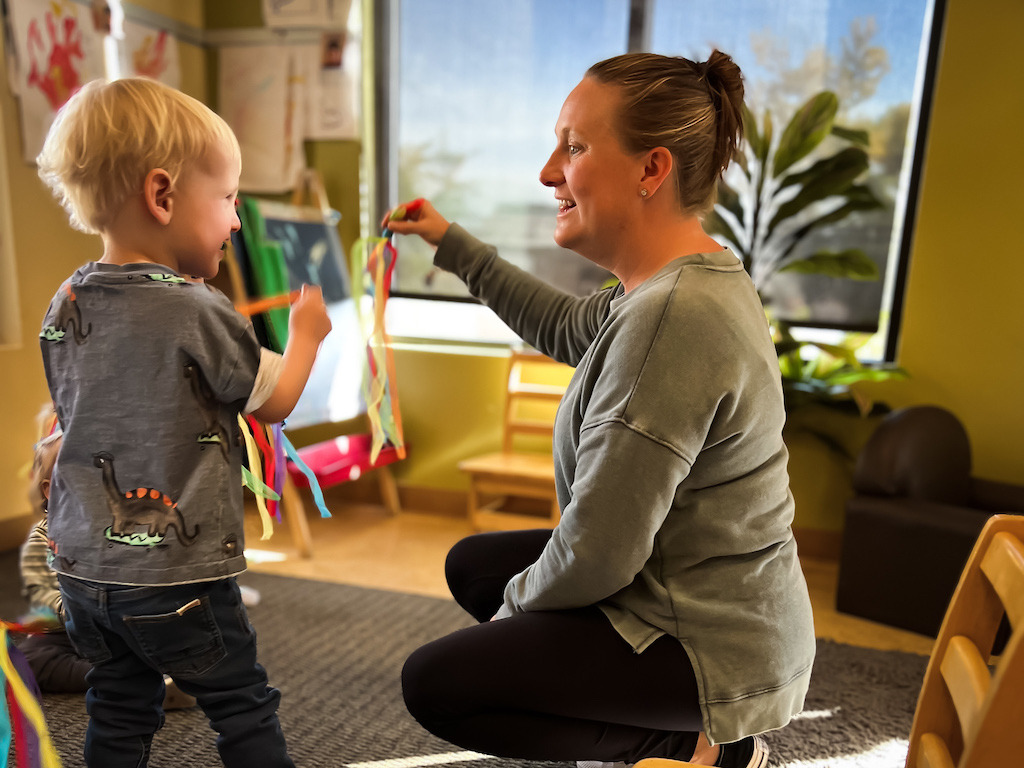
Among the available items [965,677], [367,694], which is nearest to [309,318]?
[965,677]

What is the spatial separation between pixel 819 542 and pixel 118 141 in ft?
8.80

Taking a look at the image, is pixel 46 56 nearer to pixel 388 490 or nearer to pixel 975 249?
pixel 388 490

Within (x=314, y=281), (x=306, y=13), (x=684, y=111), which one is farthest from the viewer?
(x=306, y=13)

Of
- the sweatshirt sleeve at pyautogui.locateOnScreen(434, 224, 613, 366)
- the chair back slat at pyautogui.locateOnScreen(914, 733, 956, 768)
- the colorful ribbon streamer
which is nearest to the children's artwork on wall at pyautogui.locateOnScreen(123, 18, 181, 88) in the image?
the sweatshirt sleeve at pyautogui.locateOnScreen(434, 224, 613, 366)

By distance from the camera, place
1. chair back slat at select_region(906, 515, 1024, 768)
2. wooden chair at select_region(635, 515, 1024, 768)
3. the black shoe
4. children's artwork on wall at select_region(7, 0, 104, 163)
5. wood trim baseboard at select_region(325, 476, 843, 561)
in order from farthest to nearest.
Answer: wood trim baseboard at select_region(325, 476, 843, 561) < children's artwork on wall at select_region(7, 0, 104, 163) < the black shoe < wooden chair at select_region(635, 515, 1024, 768) < chair back slat at select_region(906, 515, 1024, 768)

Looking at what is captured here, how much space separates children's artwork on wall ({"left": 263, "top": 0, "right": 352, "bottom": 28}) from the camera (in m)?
3.15

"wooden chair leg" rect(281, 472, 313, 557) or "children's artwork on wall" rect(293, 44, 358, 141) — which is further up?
"children's artwork on wall" rect(293, 44, 358, 141)

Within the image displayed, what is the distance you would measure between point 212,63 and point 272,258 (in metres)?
1.23

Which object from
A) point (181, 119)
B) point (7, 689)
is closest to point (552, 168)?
point (181, 119)

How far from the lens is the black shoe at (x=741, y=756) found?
1169 millimetres

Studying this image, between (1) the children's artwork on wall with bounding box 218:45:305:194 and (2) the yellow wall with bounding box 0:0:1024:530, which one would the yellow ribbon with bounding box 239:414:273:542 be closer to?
(2) the yellow wall with bounding box 0:0:1024:530

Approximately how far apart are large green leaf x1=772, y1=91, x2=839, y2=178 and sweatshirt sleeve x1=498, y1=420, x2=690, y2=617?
6.47ft

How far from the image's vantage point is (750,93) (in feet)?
9.57

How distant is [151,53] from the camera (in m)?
3.01
